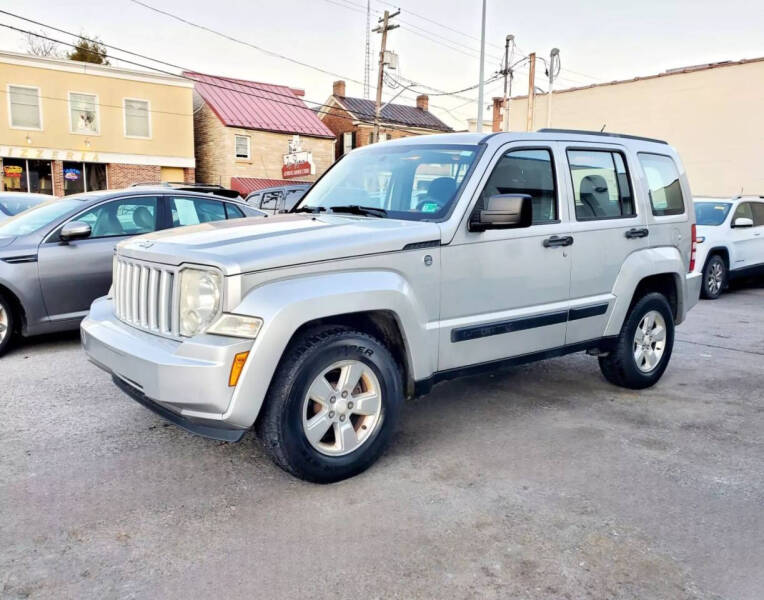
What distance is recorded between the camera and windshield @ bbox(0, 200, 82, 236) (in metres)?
6.32

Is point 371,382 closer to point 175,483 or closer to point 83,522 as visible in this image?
point 175,483

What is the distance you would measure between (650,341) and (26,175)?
87.4 feet

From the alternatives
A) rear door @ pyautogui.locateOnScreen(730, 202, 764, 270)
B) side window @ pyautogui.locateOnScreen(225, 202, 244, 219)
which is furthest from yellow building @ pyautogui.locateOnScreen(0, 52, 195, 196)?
rear door @ pyautogui.locateOnScreen(730, 202, 764, 270)

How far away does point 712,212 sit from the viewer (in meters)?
12.0

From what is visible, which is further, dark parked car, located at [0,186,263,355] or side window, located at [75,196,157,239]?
side window, located at [75,196,157,239]

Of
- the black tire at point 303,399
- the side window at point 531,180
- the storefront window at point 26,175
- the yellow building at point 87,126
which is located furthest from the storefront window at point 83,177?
the black tire at point 303,399

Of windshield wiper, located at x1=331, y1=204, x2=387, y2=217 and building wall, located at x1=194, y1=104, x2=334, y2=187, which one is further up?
building wall, located at x1=194, y1=104, x2=334, y2=187

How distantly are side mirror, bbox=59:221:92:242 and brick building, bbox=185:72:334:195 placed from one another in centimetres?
2380

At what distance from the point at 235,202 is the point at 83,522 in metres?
4.99

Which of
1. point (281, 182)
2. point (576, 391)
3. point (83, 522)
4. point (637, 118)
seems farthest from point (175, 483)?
point (281, 182)

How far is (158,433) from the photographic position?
419cm

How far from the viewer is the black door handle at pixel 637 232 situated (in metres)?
5.01

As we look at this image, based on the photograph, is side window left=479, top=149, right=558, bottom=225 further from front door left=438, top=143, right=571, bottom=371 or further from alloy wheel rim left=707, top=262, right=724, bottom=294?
alloy wheel rim left=707, top=262, right=724, bottom=294

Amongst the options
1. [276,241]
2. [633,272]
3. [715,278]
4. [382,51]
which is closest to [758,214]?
[715,278]
